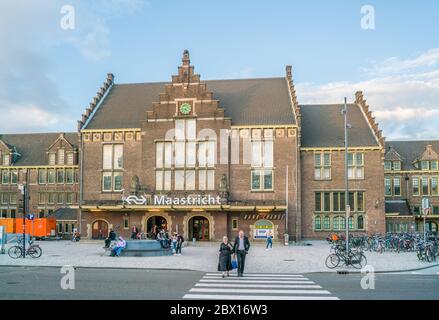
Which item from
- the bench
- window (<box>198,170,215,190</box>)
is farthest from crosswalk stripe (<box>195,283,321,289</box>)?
window (<box>198,170,215,190</box>)

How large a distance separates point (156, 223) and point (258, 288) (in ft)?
113

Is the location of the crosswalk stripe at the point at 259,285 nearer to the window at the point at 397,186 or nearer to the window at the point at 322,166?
the window at the point at 322,166

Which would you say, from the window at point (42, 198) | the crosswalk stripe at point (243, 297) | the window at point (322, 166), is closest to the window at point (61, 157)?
the window at point (42, 198)

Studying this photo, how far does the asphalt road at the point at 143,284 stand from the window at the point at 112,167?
28517 millimetres

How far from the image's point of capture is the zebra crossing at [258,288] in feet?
50.8

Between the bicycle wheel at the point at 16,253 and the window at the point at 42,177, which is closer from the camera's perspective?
the bicycle wheel at the point at 16,253

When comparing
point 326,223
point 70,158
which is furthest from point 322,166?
point 70,158

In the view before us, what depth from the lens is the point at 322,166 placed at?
51688 mm

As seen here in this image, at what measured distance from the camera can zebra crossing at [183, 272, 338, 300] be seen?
15.5 m

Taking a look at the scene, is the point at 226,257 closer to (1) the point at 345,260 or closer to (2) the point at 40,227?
(1) the point at 345,260

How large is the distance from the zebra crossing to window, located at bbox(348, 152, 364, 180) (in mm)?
31464

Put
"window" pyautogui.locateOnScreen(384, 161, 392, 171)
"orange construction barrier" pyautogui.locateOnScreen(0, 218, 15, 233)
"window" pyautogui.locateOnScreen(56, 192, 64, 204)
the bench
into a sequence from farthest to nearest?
"window" pyautogui.locateOnScreen(384, 161, 392, 171) < "window" pyautogui.locateOnScreen(56, 192, 64, 204) < "orange construction barrier" pyautogui.locateOnScreen(0, 218, 15, 233) < the bench

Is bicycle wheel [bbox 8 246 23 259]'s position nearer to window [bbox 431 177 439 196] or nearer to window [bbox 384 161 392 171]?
window [bbox 384 161 392 171]
